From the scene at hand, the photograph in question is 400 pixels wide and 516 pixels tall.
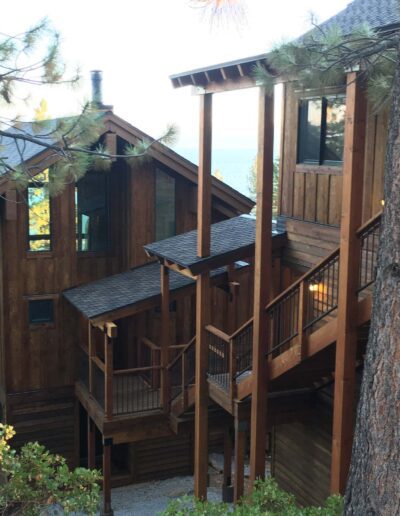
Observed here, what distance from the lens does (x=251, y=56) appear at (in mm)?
8758

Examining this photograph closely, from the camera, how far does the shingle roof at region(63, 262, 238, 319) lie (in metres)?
13.1

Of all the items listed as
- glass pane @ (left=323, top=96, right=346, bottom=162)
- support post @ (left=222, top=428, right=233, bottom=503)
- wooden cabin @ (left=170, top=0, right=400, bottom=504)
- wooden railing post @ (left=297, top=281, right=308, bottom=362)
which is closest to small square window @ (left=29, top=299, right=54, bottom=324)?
wooden cabin @ (left=170, top=0, right=400, bottom=504)

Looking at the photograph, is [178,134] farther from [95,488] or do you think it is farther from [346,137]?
[95,488]

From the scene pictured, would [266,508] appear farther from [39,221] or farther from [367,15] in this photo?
[39,221]

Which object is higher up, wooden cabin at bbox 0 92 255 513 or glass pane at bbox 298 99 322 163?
glass pane at bbox 298 99 322 163

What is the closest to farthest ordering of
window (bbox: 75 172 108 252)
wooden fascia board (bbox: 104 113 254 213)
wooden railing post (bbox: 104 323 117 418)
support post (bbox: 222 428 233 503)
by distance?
wooden railing post (bbox: 104 323 117 418)
support post (bbox: 222 428 233 503)
wooden fascia board (bbox: 104 113 254 213)
window (bbox: 75 172 108 252)

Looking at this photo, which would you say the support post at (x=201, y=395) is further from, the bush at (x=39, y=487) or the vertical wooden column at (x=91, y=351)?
the bush at (x=39, y=487)

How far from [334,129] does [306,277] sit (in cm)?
277

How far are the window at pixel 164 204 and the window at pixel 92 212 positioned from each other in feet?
3.98

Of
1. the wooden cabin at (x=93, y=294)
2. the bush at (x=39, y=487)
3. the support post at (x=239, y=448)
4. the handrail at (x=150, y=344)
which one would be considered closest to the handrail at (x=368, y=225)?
the bush at (x=39, y=487)

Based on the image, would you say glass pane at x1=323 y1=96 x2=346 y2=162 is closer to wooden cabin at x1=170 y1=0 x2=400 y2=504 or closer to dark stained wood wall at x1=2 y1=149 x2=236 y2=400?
wooden cabin at x1=170 y1=0 x2=400 y2=504

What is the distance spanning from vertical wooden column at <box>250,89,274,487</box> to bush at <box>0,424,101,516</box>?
10.9 feet

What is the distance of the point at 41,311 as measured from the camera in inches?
595

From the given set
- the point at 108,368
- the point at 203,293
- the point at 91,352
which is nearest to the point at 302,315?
the point at 203,293
